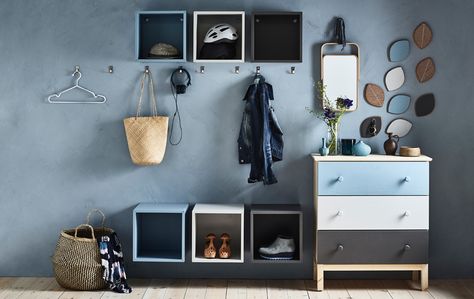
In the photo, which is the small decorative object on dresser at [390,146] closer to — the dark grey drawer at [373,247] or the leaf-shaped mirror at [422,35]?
the dark grey drawer at [373,247]

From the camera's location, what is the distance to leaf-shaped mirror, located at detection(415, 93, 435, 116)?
13.9ft

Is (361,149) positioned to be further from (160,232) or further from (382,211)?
(160,232)

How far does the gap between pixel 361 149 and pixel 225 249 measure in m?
1.08

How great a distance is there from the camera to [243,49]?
412 cm

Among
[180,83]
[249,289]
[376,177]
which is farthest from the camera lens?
[180,83]

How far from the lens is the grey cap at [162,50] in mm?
4129

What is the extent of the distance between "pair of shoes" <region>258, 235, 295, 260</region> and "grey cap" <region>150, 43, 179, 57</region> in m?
1.40

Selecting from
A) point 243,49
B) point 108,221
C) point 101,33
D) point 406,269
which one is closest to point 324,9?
point 243,49

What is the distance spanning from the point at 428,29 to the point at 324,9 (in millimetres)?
699

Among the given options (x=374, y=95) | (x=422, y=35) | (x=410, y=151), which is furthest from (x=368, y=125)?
(x=422, y=35)

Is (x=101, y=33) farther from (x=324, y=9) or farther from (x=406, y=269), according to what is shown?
(x=406, y=269)

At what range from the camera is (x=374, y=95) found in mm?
4227

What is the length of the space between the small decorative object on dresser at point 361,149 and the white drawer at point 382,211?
0.29m

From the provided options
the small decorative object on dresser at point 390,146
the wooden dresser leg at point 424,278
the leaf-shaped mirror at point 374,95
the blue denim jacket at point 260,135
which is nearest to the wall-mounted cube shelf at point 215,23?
the blue denim jacket at point 260,135
